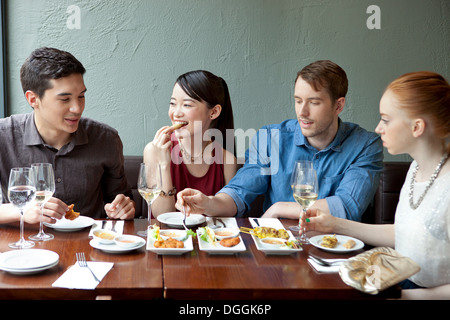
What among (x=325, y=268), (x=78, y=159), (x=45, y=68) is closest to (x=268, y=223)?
(x=325, y=268)

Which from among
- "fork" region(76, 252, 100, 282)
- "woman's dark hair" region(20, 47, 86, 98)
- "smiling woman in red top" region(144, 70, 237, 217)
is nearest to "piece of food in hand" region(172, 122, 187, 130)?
"smiling woman in red top" region(144, 70, 237, 217)

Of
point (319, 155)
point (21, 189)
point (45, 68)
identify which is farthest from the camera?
point (319, 155)

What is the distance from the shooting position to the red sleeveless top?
8.53 feet

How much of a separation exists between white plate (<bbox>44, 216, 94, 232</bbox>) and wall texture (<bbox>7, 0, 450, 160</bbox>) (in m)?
1.47

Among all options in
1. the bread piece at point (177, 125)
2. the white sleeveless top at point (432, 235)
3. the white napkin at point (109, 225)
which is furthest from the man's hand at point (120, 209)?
the white sleeveless top at point (432, 235)

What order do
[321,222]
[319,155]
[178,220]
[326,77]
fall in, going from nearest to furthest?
[321,222] → [178,220] → [326,77] → [319,155]

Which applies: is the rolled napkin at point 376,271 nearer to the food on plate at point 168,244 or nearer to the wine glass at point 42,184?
the food on plate at point 168,244

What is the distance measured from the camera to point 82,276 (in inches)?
50.6

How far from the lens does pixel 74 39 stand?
3.10m

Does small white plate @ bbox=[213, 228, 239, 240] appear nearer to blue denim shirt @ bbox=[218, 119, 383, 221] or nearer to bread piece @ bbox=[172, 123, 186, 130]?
blue denim shirt @ bbox=[218, 119, 383, 221]

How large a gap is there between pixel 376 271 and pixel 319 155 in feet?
3.79

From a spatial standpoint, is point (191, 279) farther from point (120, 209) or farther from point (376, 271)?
point (120, 209)

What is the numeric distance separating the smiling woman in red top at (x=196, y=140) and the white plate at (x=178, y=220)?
0.43m

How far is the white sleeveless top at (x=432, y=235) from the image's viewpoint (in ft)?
4.84
